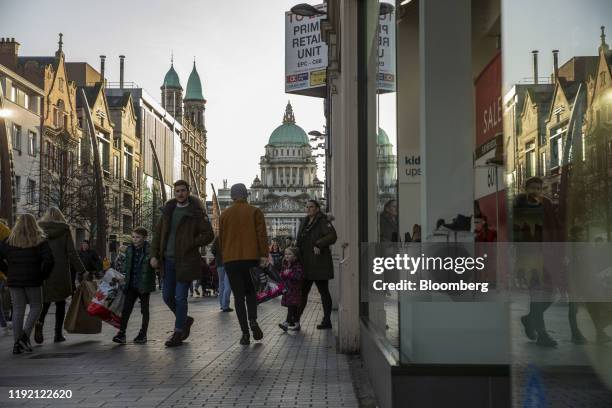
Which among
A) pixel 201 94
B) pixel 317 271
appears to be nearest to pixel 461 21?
pixel 317 271

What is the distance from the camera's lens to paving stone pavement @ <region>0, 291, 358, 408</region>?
5.66 m

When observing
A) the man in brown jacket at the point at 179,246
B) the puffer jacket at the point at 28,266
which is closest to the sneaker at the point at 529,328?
the man in brown jacket at the point at 179,246

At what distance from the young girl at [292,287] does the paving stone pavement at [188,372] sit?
1.86ft

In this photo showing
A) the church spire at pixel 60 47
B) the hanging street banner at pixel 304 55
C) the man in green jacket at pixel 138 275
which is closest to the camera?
the man in green jacket at pixel 138 275

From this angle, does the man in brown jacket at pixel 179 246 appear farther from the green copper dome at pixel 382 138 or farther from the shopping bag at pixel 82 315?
the green copper dome at pixel 382 138

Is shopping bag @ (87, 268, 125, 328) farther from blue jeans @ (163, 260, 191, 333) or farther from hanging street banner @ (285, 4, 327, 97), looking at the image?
hanging street banner @ (285, 4, 327, 97)

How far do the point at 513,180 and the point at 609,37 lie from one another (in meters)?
0.75

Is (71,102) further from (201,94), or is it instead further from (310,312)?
(201,94)

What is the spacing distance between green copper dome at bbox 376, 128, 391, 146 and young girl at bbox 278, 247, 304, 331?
4.81m

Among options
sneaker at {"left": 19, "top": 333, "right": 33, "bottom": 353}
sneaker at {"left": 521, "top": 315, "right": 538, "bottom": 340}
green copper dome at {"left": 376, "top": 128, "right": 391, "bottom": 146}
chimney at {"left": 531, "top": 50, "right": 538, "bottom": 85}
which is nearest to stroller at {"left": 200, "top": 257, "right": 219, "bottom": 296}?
sneaker at {"left": 19, "top": 333, "right": 33, "bottom": 353}

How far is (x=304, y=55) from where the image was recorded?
24.4 meters

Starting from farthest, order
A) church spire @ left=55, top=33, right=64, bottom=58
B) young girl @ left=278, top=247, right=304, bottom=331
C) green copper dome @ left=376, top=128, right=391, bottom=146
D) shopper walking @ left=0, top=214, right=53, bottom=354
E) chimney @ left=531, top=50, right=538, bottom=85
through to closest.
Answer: church spire @ left=55, top=33, right=64, bottom=58 < young girl @ left=278, top=247, right=304, bottom=331 < shopper walking @ left=0, top=214, right=53, bottom=354 < green copper dome @ left=376, top=128, right=391, bottom=146 < chimney @ left=531, top=50, right=538, bottom=85

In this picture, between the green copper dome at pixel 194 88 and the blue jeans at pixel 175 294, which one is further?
the green copper dome at pixel 194 88

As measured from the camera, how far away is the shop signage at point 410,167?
4.31 m
